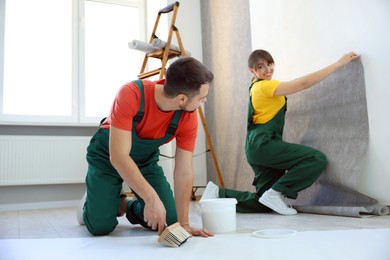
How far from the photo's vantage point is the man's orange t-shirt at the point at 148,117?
1.42 m

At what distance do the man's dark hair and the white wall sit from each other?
1.09 m

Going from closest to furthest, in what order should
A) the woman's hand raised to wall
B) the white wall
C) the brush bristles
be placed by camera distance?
the brush bristles < the white wall < the woman's hand raised to wall

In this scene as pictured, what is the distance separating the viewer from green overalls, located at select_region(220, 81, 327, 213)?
2.23 m

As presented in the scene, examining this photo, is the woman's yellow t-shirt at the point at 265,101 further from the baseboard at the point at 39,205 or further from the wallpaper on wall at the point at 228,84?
the baseboard at the point at 39,205

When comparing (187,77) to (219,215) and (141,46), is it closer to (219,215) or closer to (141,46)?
(219,215)

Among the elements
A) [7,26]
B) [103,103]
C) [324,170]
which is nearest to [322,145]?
[324,170]

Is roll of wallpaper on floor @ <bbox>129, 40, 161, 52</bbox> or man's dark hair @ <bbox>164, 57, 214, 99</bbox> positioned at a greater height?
roll of wallpaper on floor @ <bbox>129, 40, 161, 52</bbox>

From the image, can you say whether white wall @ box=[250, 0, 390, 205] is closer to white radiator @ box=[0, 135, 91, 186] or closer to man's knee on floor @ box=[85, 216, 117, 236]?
man's knee on floor @ box=[85, 216, 117, 236]

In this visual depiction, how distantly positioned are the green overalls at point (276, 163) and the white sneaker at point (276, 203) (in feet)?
0.16

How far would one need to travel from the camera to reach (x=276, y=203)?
2221 millimetres

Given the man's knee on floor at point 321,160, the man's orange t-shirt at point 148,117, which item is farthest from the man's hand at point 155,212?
the man's knee on floor at point 321,160

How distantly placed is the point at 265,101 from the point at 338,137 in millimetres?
471

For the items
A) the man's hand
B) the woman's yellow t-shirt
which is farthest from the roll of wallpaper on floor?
the man's hand

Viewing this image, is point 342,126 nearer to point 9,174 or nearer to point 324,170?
point 324,170
